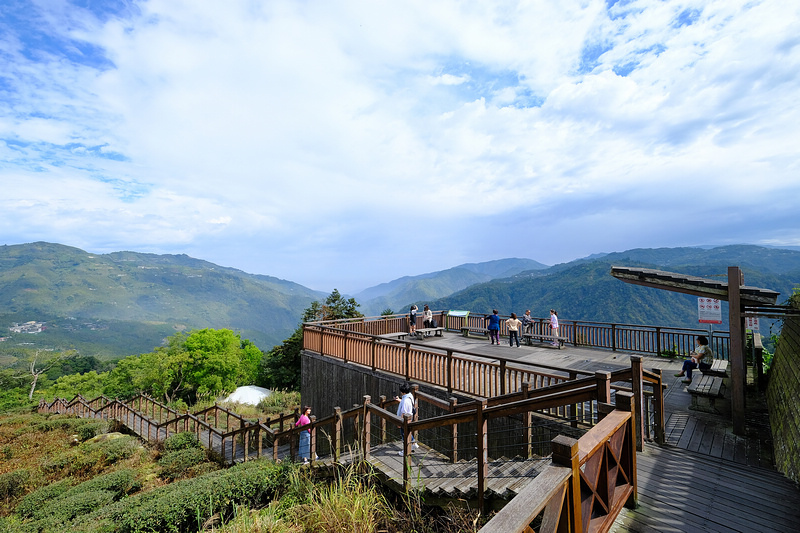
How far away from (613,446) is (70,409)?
29.3m

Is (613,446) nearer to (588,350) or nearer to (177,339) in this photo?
(588,350)

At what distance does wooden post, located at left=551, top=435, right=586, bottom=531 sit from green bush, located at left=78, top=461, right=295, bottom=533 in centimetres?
553

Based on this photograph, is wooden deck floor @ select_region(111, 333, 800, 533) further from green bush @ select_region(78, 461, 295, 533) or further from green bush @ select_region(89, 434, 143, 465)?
green bush @ select_region(89, 434, 143, 465)

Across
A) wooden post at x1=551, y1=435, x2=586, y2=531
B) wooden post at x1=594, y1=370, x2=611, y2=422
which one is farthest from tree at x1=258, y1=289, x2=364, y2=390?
wooden post at x1=551, y1=435, x2=586, y2=531

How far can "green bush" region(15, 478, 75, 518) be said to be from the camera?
8211 mm

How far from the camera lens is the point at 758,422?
6.70m

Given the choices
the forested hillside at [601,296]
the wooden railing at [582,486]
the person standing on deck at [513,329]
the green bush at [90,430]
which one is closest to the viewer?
the wooden railing at [582,486]

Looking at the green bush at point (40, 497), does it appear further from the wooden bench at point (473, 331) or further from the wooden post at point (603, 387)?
the wooden bench at point (473, 331)

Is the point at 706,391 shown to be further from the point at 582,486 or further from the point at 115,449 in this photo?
the point at 115,449

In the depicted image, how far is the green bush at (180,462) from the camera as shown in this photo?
31.6ft

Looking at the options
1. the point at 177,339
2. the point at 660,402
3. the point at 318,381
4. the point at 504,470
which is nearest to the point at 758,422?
the point at 660,402

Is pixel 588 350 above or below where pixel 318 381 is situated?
above

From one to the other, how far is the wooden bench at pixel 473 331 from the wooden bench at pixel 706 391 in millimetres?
8066

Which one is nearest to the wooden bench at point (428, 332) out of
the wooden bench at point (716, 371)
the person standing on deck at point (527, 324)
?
the person standing on deck at point (527, 324)
